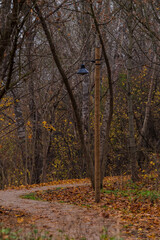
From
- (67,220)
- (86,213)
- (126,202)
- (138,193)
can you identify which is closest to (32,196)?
(126,202)

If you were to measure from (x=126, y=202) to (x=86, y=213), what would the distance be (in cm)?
224

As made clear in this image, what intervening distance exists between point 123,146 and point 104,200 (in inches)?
331

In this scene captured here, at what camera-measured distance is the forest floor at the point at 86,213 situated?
19.1 ft

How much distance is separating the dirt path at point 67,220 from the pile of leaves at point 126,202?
0.82 ft

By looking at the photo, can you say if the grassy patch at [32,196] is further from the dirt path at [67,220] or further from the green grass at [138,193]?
the green grass at [138,193]

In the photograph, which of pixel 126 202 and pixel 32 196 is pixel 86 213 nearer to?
pixel 126 202

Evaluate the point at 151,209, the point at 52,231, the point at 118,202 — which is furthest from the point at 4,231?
the point at 118,202

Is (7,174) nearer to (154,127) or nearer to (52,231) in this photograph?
(154,127)

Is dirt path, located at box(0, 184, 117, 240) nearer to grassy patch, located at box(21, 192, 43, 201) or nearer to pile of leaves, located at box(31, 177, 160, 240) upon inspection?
pile of leaves, located at box(31, 177, 160, 240)

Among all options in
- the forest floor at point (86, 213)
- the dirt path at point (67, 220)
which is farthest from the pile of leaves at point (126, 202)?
the dirt path at point (67, 220)

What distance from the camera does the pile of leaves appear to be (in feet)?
22.2

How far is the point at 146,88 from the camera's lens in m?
19.3

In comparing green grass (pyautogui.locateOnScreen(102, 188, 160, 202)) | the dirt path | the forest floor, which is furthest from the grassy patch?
green grass (pyautogui.locateOnScreen(102, 188, 160, 202))

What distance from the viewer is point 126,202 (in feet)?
32.7
